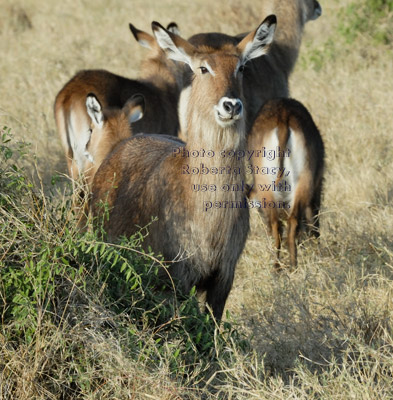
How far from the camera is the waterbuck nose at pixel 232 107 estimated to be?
157 inches

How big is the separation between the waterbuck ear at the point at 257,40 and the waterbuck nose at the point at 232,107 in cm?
54

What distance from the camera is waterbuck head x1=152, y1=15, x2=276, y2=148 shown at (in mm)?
4043

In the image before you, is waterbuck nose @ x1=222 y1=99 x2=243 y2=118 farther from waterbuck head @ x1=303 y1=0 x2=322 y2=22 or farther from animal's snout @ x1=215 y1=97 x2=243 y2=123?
waterbuck head @ x1=303 y1=0 x2=322 y2=22

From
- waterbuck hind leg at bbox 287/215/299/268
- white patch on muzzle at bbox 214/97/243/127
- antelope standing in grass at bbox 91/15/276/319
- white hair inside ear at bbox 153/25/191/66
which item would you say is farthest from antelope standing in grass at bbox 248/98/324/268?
white patch on muzzle at bbox 214/97/243/127

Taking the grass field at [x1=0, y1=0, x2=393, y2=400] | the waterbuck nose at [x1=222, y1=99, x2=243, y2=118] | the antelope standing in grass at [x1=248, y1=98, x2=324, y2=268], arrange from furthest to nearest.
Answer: the antelope standing in grass at [x1=248, y1=98, x2=324, y2=268], the waterbuck nose at [x1=222, y1=99, x2=243, y2=118], the grass field at [x1=0, y1=0, x2=393, y2=400]

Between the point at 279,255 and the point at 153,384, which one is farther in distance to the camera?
the point at 279,255

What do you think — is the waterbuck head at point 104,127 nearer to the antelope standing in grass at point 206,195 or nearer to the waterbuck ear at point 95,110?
the waterbuck ear at point 95,110

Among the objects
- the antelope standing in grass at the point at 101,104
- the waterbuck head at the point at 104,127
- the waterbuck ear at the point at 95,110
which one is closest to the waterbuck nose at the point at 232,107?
the waterbuck head at the point at 104,127

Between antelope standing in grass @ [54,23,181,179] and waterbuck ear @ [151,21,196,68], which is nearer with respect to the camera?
waterbuck ear @ [151,21,196,68]

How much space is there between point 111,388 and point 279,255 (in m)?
3.16

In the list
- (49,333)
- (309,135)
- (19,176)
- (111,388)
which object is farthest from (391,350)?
(309,135)

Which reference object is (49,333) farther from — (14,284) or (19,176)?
(19,176)

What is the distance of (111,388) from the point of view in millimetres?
3336

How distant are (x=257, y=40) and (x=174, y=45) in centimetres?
51
